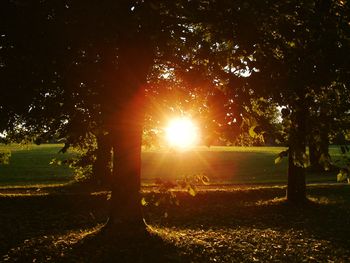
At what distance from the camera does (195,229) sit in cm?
1648

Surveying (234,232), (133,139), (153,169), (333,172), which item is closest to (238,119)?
(133,139)

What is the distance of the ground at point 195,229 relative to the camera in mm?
12078

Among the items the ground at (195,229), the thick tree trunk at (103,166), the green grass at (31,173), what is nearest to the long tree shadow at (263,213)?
the ground at (195,229)

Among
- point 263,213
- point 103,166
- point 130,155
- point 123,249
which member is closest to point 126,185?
point 130,155

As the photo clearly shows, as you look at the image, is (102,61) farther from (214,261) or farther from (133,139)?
(214,261)

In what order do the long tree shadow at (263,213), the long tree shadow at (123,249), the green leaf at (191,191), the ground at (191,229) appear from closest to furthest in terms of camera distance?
the green leaf at (191,191) < the long tree shadow at (123,249) < the ground at (191,229) < the long tree shadow at (263,213)

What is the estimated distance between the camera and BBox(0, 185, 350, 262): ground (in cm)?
1208

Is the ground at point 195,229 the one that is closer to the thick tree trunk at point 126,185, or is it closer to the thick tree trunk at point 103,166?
the thick tree trunk at point 126,185

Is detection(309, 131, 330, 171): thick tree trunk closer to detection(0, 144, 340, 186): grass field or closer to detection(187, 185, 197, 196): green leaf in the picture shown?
detection(187, 185, 197, 196): green leaf

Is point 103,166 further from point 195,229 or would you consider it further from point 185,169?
point 185,169

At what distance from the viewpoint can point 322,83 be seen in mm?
8273

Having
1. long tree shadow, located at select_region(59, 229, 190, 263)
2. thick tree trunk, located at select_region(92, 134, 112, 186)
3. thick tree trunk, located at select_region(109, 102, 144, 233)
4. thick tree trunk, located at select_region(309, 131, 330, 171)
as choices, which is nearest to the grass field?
thick tree trunk, located at select_region(92, 134, 112, 186)

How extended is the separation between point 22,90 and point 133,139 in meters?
4.17

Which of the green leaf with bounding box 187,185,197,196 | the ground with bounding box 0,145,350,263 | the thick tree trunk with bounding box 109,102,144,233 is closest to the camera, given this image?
the green leaf with bounding box 187,185,197,196
